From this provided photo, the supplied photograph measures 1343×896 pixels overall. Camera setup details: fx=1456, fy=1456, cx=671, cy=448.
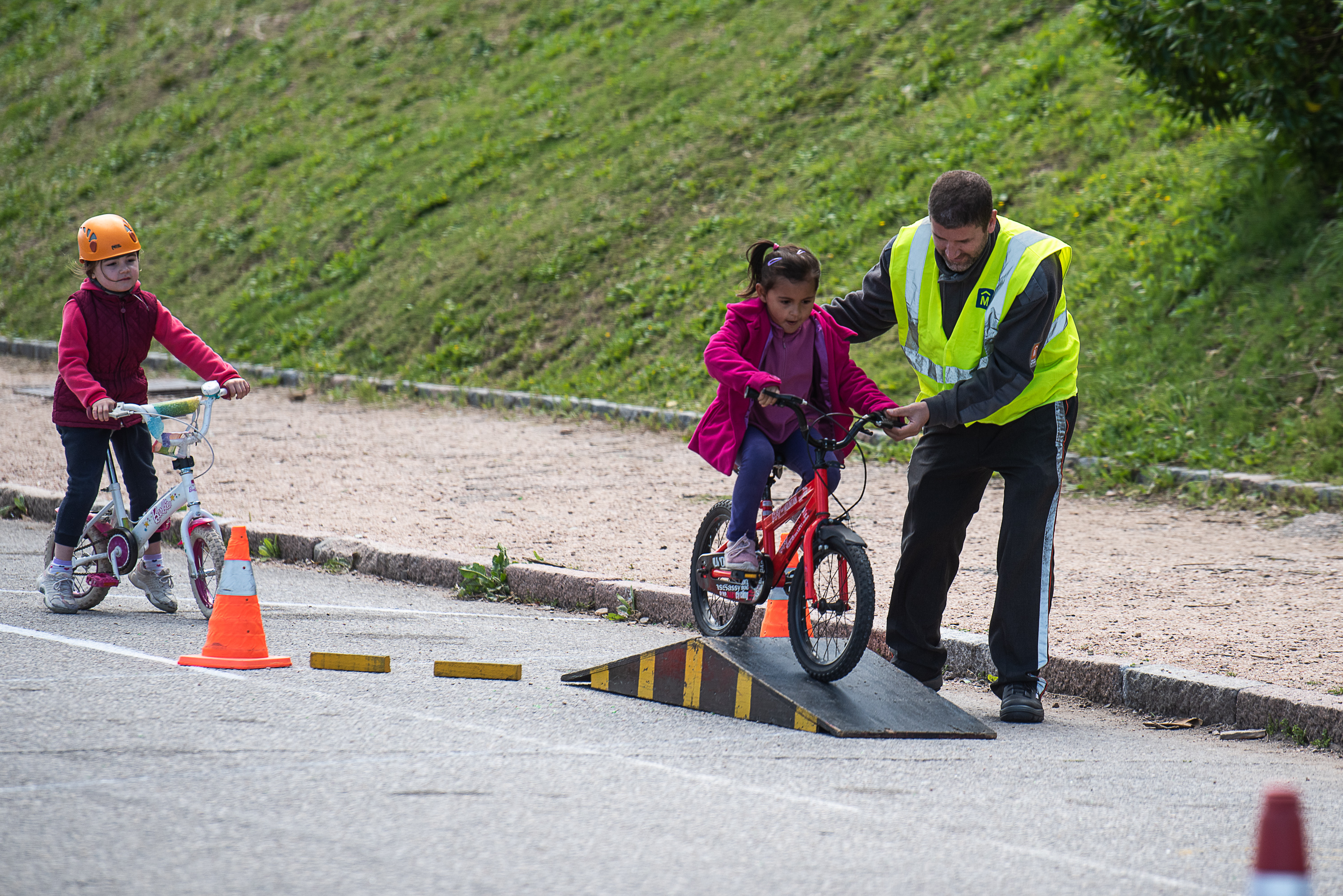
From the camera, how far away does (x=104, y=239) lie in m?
7.04

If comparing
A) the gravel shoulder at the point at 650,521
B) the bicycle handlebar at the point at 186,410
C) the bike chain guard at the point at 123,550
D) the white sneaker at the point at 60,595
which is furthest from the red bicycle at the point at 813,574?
the white sneaker at the point at 60,595

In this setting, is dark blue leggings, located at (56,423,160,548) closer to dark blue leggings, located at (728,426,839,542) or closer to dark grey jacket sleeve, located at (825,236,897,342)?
Result: dark blue leggings, located at (728,426,839,542)

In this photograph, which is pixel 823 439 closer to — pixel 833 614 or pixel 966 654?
pixel 833 614

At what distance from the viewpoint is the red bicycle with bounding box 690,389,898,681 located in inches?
212

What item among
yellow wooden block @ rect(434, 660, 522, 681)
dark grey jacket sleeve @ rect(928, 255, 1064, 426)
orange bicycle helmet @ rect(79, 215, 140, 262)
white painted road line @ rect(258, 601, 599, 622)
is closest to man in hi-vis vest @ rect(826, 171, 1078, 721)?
dark grey jacket sleeve @ rect(928, 255, 1064, 426)

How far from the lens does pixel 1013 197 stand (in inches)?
553

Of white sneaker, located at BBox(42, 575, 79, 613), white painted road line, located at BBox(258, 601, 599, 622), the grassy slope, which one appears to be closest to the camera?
white sneaker, located at BBox(42, 575, 79, 613)

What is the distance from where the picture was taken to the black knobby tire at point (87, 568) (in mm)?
7234

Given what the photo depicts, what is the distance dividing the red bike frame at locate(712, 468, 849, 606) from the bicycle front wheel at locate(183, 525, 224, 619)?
2.51 m

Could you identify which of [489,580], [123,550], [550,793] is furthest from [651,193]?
[550,793]

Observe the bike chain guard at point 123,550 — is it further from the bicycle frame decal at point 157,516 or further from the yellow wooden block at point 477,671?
the yellow wooden block at point 477,671

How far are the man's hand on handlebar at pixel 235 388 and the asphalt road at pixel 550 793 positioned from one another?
130cm

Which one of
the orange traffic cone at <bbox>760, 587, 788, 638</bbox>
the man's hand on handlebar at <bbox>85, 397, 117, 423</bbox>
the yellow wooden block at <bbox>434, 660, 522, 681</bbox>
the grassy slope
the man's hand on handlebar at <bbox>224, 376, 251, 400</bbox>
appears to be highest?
the grassy slope

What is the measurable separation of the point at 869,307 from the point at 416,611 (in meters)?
3.03
